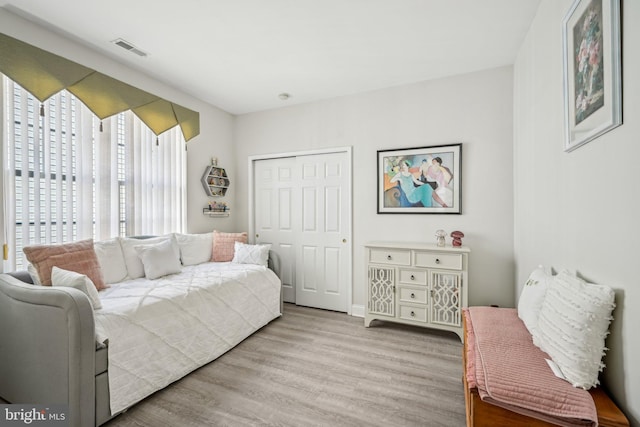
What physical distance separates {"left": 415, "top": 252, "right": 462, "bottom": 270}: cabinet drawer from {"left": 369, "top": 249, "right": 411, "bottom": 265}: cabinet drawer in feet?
0.34

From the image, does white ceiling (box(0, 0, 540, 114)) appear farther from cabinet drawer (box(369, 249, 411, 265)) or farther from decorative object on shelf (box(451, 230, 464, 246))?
cabinet drawer (box(369, 249, 411, 265))

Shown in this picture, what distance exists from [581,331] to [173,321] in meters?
2.35

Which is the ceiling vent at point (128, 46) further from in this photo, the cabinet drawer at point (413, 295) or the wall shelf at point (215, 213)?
the cabinet drawer at point (413, 295)

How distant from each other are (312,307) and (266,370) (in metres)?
1.56

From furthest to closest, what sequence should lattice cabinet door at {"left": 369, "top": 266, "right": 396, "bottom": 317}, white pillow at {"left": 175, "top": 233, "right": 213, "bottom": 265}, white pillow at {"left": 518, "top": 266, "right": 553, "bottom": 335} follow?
white pillow at {"left": 175, "top": 233, "right": 213, "bottom": 265} → lattice cabinet door at {"left": 369, "top": 266, "right": 396, "bottom": 317} → white pillow at {"left": 518, "top": 266, "right": 553, "bottom": 335}

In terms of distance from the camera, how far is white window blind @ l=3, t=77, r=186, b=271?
6.88ft

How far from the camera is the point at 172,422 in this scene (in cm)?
168

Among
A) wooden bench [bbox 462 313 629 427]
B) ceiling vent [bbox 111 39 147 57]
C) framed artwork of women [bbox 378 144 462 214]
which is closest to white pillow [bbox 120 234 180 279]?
ceiling vent [bbox 111 39 147 57]

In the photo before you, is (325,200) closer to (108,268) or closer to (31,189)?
(108,268)

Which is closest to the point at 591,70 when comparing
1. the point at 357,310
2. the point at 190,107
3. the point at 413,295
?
→ the point at 413,295

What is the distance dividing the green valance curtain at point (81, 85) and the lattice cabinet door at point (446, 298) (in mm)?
3274

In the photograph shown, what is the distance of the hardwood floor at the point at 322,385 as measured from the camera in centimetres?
172

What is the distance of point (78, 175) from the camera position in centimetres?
245

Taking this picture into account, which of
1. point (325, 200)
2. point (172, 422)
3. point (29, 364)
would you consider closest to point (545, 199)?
point (325, 200)
